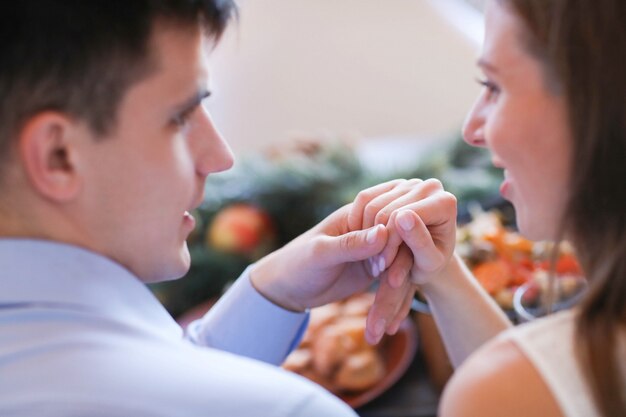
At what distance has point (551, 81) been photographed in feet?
2.19

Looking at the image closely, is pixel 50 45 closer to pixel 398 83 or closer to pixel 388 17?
pixel 398 83

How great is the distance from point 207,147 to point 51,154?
Result: 15 centimetres

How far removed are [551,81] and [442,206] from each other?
0.19 metres

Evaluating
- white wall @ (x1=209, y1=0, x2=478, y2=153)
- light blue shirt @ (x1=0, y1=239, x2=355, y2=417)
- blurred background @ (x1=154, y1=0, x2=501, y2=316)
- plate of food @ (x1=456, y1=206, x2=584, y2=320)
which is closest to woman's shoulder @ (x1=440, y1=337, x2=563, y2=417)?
light blue shirt @ (x1=0, y1=239, x2=355, y2=417)

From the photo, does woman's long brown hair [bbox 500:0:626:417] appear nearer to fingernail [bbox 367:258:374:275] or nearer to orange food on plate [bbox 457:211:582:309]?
fingernail [bbox 367:258:374:275]

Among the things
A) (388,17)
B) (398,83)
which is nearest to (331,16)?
(388,17)

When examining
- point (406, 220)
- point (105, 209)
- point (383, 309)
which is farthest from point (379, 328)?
point (105, 209)

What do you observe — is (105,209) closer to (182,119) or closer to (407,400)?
(182,119)

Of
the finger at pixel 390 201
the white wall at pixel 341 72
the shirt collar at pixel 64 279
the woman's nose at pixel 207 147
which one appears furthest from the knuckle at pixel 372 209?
the white wall at pixel 341 72

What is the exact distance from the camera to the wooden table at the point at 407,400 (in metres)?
1.03

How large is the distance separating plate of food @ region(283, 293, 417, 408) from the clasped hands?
183 millimetres

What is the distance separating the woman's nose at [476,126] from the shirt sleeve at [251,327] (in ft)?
0.97

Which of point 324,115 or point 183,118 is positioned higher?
point 183,118

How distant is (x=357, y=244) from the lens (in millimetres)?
790
